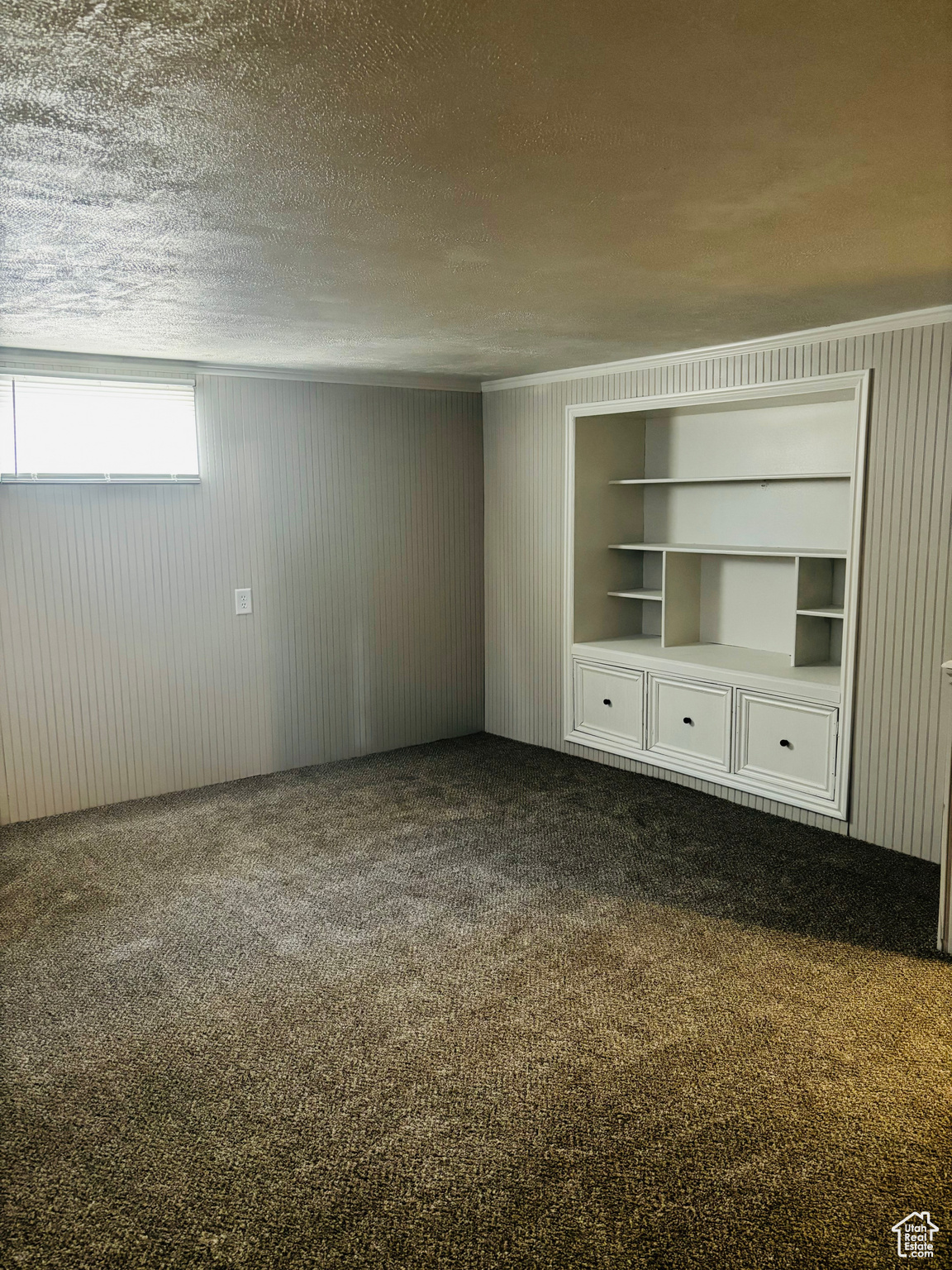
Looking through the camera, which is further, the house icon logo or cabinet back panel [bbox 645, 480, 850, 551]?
cabinet back panel [bbox 645, 480, 850, 551]

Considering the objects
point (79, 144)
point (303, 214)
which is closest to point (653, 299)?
point (303, 214)

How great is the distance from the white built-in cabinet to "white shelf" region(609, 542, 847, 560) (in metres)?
0.02

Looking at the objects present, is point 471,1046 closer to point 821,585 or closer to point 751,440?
point 821,585

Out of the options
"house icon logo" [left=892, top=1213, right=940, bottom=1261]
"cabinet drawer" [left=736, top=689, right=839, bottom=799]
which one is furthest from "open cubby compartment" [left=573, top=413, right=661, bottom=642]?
Answer: "house icon logo" [left=892, top=1213, right=940, bottom=1261]

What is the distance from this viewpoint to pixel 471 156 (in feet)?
6.37

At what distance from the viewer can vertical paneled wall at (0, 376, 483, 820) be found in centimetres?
464

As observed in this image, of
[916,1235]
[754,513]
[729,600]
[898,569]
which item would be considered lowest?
[916,1235]

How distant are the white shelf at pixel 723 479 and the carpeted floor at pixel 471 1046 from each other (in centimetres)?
167

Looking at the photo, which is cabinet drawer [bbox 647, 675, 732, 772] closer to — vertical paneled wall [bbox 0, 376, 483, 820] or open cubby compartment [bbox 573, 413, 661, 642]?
open cubby compartment [bbox 573, 413, 661, 642]

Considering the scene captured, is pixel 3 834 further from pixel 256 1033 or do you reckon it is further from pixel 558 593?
pixel 558 593

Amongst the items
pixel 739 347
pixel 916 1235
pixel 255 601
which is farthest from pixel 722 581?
pixel 916 1235

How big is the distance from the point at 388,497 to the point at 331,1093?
12.5ft

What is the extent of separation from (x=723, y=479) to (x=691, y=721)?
4.19ft

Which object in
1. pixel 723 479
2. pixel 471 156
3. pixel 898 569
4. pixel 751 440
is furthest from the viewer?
pixel 751 440
